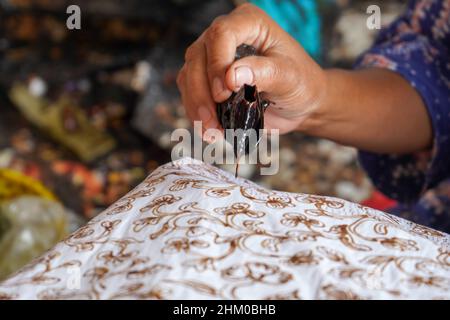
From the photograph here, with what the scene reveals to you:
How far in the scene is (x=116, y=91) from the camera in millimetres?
2865

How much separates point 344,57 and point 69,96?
47.5 inches

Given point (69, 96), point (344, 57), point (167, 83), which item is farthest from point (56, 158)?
point (344, 57)

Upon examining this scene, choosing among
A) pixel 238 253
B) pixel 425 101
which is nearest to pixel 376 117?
pixel 425 101

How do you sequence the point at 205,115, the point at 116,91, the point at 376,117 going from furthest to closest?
the point at 116,91 < the point at 376,117 < the point at 205,115

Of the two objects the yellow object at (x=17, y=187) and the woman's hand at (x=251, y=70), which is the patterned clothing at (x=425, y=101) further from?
the yellow object at (x=17, y=187)

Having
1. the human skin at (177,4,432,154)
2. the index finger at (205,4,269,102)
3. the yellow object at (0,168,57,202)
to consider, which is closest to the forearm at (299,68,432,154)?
the human skin at (177,4,432,154)

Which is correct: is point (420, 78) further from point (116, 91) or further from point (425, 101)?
point (116, 91)

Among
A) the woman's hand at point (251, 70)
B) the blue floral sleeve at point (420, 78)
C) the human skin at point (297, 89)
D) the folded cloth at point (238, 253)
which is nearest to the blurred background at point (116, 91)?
the blue floral sleeve at point (420, 78)

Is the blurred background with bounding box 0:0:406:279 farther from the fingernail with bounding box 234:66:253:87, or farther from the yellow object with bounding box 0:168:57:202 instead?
the fingernail with bounding box 234:66:253:87

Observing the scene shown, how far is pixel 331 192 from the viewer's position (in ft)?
8.46

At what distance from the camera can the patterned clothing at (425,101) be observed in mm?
1242

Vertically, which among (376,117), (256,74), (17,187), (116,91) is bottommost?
(17,187)

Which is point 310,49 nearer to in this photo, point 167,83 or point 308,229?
point 167,83

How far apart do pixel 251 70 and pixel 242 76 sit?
4cm
